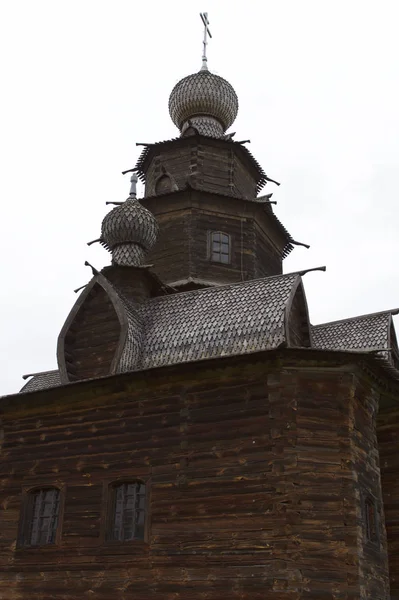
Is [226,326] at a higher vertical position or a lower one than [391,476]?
higher

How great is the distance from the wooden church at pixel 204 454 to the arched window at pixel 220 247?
125 inches

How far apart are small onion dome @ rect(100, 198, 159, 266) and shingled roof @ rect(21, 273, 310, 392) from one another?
5.40 ft

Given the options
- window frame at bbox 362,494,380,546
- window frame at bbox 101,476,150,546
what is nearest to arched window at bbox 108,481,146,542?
window frame at bbox 101,476,150,546

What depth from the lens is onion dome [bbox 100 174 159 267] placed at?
15984 millimetres

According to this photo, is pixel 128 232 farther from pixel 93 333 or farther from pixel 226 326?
pixel 226 326

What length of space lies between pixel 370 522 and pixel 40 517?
228 inches

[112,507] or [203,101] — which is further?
[203,101]

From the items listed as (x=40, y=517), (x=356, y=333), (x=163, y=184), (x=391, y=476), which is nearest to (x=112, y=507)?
(x=40, y=517)

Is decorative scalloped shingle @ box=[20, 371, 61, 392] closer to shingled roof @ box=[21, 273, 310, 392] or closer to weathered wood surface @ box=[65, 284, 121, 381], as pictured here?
weathered wood surface @ box=[65, 284, 121, 381]

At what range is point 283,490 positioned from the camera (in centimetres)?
1082

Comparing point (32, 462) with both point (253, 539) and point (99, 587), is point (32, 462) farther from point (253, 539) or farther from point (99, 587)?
point (253, 539)

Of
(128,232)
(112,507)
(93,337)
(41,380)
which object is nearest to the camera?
(112,507)

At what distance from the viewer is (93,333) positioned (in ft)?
46.6

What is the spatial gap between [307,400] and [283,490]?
151cm
